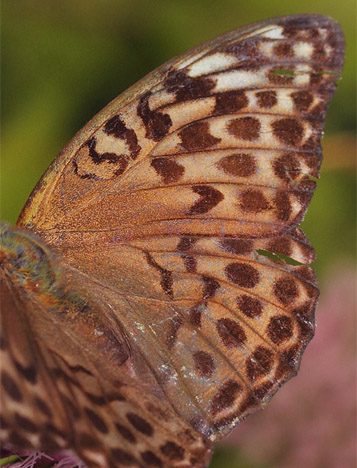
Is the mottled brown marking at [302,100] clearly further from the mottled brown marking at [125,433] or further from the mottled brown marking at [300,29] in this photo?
the mottled brown marking at [125,433]

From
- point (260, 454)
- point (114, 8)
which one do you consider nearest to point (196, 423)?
point (260, 454)

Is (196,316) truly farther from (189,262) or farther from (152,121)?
(152,121)

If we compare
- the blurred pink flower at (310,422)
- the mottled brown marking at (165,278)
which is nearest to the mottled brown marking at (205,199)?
the mottled brown marking at (165,278)

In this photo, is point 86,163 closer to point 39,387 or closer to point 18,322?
point 18,322

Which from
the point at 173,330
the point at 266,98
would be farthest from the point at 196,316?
the point at 266,98

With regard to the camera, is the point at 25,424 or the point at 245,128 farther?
the point at 245,128

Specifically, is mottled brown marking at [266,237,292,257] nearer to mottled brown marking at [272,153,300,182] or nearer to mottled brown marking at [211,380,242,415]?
mottled brown marking at [272,153,300,182]
